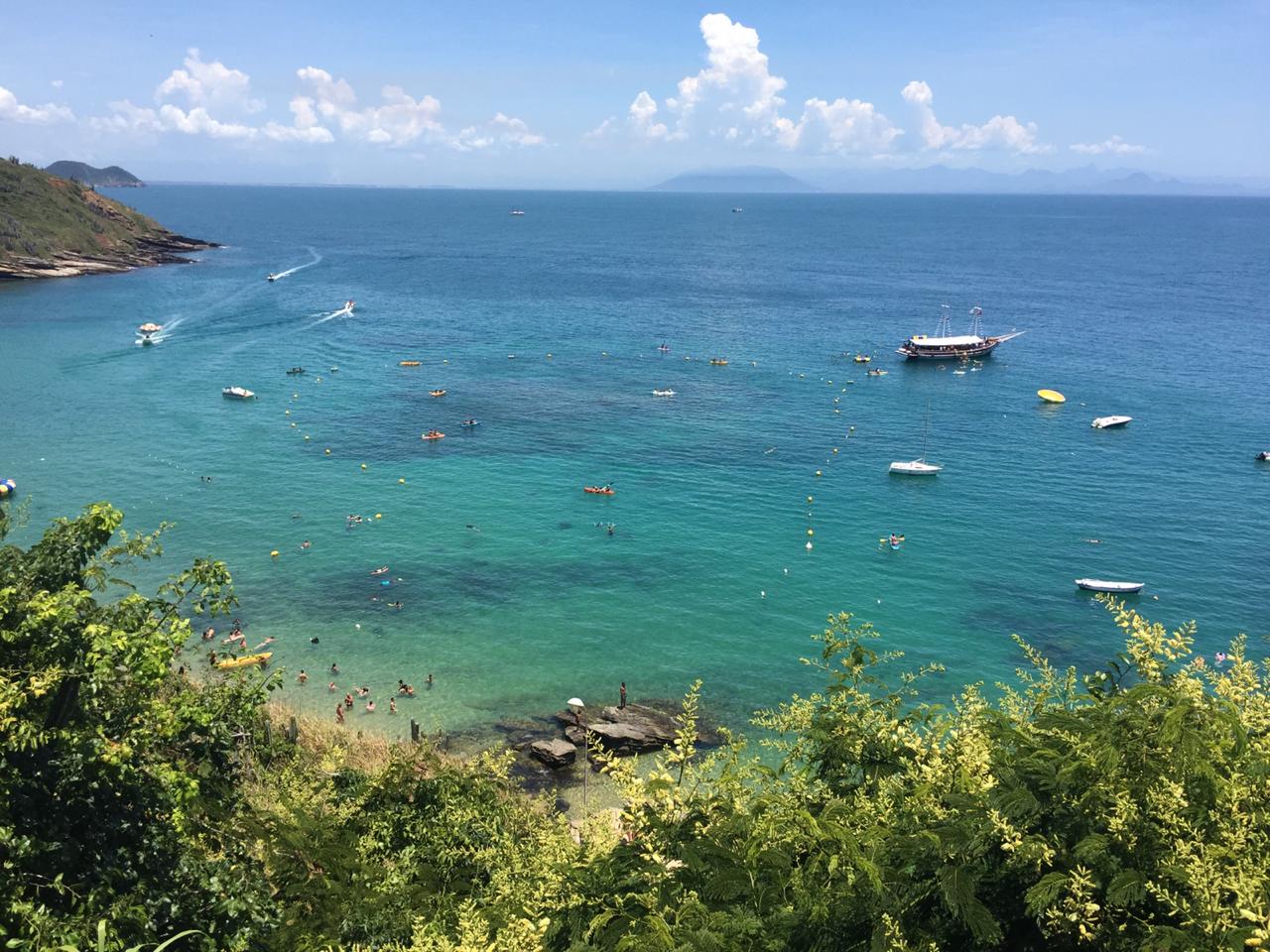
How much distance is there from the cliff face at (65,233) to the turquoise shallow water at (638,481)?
30.9m

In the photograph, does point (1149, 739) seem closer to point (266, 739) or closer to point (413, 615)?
point (266, 739)

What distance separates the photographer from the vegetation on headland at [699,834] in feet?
41.2

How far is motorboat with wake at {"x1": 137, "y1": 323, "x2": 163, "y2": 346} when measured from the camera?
10404 centimetres

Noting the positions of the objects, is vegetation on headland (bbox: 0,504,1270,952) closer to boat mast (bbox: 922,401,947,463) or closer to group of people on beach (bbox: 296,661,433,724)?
group of people on beach (bbox: 296,661,433,724)

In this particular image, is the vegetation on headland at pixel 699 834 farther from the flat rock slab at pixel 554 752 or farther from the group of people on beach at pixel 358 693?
the group of people on beach at pixel 358 693

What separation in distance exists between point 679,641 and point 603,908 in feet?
106

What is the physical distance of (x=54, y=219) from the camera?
16100cm

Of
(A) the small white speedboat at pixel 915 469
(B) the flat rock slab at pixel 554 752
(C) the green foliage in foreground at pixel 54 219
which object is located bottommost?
(B) the flat rock slab at pixel 554 752

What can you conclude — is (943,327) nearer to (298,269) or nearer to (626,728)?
(626,728)

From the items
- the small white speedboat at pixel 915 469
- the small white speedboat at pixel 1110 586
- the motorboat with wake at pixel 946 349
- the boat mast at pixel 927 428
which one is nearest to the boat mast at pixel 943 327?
the motorboat with wake at pixel 946 349

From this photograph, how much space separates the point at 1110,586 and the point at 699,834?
146 feet

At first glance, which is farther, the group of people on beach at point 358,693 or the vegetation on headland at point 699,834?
the group of people on beach at point 358,693

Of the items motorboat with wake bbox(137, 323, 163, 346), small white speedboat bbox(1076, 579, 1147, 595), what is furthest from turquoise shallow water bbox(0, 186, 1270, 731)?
motorboat with wake bbox(137, 323, 163, 346)

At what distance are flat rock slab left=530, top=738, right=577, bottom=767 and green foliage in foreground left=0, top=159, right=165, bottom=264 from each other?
155062mm
